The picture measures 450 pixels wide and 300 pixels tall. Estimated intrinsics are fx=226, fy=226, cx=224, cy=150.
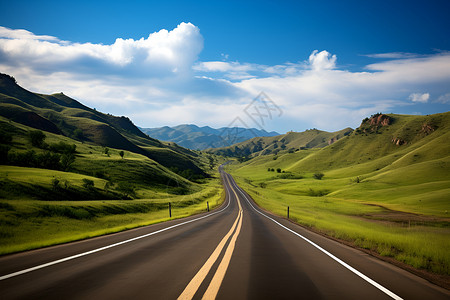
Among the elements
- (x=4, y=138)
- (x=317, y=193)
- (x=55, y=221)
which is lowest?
(x=317, y=193)

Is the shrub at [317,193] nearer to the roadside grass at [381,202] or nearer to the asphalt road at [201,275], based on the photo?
the roadside grass at [381,202]

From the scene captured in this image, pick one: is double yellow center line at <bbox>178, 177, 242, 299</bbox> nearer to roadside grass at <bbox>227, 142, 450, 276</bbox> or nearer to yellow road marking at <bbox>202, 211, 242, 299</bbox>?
yellow road marking at <bbox>202, 211, 242, 299</bbox>

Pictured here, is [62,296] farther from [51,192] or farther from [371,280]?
[51,192]

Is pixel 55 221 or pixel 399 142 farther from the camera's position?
pixel 399 142

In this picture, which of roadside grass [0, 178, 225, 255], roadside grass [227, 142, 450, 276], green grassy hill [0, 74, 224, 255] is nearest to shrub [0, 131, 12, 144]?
green grassy hill [0, 74, 224, 255]

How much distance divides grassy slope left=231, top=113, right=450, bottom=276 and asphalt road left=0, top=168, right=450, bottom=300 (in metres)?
2.69

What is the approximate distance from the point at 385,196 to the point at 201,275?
79.4m

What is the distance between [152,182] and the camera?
75.9 m

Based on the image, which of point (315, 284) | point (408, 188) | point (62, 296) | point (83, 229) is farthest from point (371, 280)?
point (408, 188)

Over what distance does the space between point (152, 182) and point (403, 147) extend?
179 m

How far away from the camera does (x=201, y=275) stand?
18.1ft

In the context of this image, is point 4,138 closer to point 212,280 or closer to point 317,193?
point 212,280

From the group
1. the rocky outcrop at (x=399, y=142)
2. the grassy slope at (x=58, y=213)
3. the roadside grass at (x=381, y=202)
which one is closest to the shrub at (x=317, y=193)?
the roadside grass at (x=381, y=202)

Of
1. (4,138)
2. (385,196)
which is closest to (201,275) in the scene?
(385,196)
